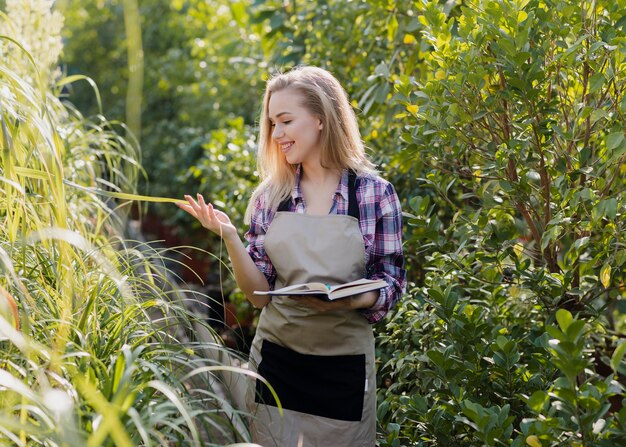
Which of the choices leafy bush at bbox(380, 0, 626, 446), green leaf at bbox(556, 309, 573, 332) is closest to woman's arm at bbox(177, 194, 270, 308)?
leafy bush at bbox(380, 0, 626, 446)

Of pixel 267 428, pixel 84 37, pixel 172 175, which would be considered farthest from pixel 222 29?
pixel 267 428

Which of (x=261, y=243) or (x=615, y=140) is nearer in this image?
(x=615, y=140)

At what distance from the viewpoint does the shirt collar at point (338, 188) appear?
260cm

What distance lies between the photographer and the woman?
8.21 feet

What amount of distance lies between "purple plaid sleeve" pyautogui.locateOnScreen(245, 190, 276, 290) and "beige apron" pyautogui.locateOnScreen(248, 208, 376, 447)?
57 millimetres

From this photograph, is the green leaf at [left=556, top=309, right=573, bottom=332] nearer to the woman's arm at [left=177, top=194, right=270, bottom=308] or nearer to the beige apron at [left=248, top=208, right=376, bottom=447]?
the beige apron at [left=248, top=208, right=376, bottom=447]

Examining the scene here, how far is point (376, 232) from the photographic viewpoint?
2602mm

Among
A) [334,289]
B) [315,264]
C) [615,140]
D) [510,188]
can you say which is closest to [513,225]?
[510,188]

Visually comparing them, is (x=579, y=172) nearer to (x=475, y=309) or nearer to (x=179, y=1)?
(x=475, y=309)

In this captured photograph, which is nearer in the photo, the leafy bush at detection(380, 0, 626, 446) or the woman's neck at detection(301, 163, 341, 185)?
the leafy bush at detection(380, 0, 626, 446)

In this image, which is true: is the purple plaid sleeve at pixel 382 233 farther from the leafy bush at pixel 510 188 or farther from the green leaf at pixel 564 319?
the green leaf at pixel 564 319

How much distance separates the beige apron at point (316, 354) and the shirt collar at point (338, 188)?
3.8 inches

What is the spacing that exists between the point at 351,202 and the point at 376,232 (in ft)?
0.38

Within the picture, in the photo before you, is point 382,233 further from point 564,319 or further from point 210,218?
point 564,319
